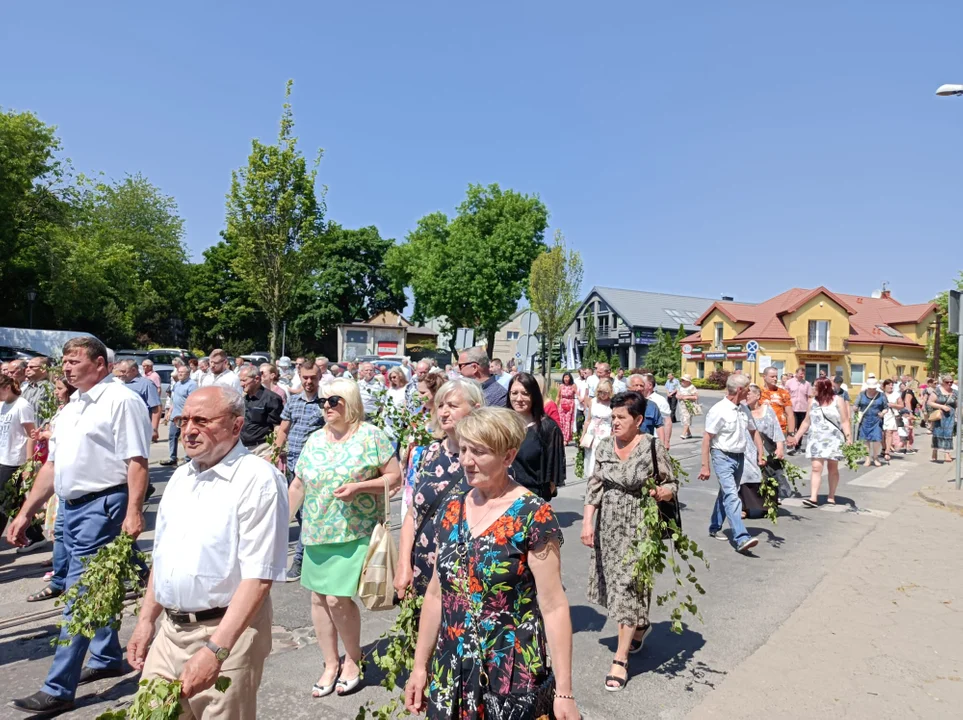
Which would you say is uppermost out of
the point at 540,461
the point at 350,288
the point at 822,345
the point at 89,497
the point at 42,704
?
the point at 350,288

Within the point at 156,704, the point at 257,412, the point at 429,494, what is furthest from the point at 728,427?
the point at 156,704

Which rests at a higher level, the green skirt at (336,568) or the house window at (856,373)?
the house window at (856,373)

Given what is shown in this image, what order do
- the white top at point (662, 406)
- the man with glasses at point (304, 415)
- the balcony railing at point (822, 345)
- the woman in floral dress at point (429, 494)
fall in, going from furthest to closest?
the balcony railing at point (822, 345), the white top at point (662, 406), the man with glasses at point (304, 415), the woman in floral dress at point (429, 494)

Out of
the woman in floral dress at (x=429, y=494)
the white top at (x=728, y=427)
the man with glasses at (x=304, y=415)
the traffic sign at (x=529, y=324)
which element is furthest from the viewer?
the traffic sign at (x=529, y=324)

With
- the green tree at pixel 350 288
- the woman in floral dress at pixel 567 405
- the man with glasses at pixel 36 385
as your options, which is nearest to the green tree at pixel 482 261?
the green tree at pixel 350 288

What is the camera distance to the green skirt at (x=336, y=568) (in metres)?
3.98

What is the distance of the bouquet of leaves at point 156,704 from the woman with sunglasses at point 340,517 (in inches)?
63.3

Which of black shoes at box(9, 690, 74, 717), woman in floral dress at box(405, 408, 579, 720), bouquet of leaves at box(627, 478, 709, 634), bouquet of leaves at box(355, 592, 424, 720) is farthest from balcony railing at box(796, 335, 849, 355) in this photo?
black shoes at box(9, 690, 74, 717)

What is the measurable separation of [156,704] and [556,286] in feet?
112

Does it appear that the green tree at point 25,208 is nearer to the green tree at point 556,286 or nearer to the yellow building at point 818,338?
the green tree at point 556,286

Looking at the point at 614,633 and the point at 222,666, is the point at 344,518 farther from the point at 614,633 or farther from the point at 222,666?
the point at 614,633

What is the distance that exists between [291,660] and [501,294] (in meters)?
47.6

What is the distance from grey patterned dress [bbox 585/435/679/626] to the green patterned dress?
1501 mm

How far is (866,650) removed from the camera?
4809mm
